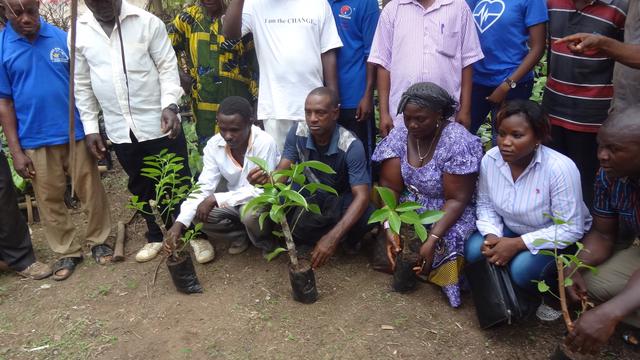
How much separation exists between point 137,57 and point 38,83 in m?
0.66

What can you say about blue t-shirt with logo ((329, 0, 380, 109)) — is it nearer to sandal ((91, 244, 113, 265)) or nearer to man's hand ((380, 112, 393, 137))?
man's hand ((380, 112, 393, 137))

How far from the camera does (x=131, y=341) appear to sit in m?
2.67

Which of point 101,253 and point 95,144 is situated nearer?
point 95,144

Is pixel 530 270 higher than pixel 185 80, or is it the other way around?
pixel 185 80

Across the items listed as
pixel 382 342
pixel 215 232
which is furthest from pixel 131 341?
pixel 382 342

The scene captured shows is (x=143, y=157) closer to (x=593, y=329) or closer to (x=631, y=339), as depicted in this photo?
(x=593, y=329)

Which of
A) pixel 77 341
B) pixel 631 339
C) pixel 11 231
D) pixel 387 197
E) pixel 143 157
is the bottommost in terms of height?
pixel 77 341

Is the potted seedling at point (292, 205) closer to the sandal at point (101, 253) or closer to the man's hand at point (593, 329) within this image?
the man's hand at point (593, 329)

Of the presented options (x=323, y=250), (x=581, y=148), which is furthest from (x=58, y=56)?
(x=581, y=148)

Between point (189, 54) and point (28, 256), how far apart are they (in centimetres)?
190

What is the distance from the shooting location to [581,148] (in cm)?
295

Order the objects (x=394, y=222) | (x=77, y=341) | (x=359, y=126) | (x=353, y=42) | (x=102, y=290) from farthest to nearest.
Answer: (x=359, y=126)
(x=353, y=42)
(x=102, y=290)
(x=77, y=341)
(x=394, y=222)

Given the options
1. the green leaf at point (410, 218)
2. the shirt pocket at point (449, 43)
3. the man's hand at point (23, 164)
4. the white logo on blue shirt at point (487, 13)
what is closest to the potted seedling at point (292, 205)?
the green leaf at point (410, 218)

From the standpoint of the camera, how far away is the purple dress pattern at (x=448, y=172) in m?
2.77
